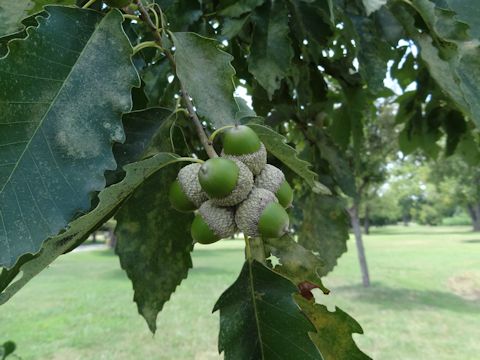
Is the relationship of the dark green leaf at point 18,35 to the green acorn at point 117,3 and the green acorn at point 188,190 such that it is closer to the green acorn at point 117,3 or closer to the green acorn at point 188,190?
the green acorn at point 117,3

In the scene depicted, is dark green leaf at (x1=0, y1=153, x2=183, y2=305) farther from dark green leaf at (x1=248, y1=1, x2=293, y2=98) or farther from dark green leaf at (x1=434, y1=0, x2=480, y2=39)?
dark green leaf at (x1=434, y1=0, x2=480, y2=39)

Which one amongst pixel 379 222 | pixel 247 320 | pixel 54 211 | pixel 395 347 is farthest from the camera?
pixel 379 222

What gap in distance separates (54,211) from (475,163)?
236 centimetres

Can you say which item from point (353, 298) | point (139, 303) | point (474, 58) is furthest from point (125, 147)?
point (353, 298)

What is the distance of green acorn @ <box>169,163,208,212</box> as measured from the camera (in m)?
0.84

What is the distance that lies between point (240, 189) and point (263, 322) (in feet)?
0.75

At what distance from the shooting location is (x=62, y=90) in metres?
0.72

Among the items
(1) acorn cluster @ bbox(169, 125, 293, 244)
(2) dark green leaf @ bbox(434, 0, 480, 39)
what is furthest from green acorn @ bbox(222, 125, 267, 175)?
(2) dark green leaf @ bbox(434, 0, 480, 39)

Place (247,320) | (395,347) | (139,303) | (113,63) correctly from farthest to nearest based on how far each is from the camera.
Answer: (395,347) < (139,303) < (247,320) < (113,63)

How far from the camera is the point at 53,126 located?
695 mm

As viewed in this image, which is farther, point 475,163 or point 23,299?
point 23,299

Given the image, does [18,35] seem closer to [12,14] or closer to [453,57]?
[12,14]

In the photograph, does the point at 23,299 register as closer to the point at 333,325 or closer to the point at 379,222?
the point at 333,325

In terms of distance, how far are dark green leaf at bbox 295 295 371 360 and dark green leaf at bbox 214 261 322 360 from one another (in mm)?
119
